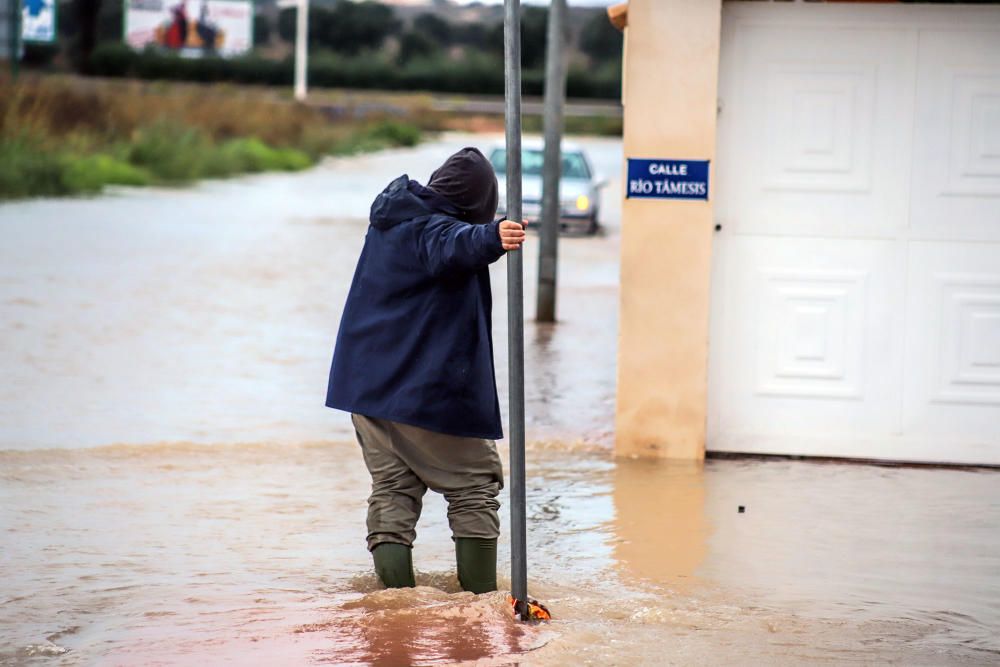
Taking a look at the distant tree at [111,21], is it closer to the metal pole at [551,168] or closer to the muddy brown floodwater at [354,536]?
the metal pole at [551,168]

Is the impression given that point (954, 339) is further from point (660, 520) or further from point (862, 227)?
point (660, 520)

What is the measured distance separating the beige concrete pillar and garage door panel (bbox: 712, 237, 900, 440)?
0.78ft

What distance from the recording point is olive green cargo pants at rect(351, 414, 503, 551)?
5.47 meters

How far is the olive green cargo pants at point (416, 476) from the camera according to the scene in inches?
215

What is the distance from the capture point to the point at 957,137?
838 cm

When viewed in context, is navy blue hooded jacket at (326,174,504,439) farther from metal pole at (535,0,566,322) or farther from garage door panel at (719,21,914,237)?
metal pole at (535,0,566,322)

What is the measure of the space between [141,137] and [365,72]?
174 ft

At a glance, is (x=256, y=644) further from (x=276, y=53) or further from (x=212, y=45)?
(x=276, y=53)

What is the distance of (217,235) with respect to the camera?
67.8 ft

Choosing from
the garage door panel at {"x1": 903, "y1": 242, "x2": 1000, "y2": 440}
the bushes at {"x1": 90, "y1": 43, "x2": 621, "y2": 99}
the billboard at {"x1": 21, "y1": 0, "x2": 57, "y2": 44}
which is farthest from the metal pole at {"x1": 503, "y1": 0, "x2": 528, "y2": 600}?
the bushes at {"x1": 90, "y1": 43, "x2": 621, "y2": 99}

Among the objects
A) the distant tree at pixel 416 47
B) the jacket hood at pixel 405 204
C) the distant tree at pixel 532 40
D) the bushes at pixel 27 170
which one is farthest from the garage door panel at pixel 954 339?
the distant tree at pixel 416 47

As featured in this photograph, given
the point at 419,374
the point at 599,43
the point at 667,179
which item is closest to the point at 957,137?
the point at 667,179

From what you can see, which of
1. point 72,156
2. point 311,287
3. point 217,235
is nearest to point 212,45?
point 72,156

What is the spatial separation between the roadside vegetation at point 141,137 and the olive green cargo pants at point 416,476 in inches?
746
